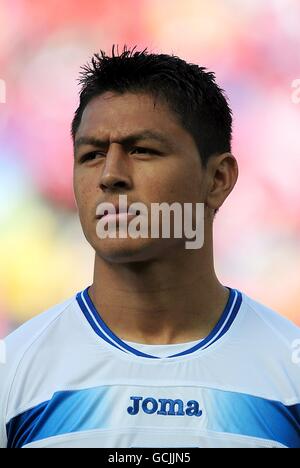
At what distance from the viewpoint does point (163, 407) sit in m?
3.68

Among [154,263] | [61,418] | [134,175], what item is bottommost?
[61,418]

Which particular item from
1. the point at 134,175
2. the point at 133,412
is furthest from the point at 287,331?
the point at 134,175

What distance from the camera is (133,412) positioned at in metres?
3.65

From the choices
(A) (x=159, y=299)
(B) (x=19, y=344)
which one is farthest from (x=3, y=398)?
(A) (x=159, y=299)

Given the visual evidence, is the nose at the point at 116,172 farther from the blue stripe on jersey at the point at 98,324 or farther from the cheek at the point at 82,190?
A: the blue stripe on jersey at the point at 98,324

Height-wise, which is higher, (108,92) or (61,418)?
(108,92)

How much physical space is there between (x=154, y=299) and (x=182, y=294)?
165 millimetres

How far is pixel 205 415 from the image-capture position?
3.68 m

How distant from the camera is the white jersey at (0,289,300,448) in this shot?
3641mm

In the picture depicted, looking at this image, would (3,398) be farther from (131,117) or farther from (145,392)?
(131,117)

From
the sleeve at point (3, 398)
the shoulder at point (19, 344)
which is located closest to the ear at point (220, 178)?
the shoulder at point (19, 344)

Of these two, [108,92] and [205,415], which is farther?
[108,92]

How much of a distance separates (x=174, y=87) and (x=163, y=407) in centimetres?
178

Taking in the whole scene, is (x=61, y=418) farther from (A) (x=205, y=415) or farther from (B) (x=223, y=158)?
(B) (x=223, y=158)
